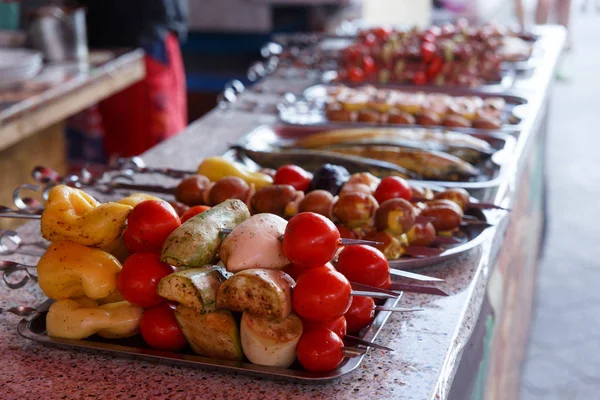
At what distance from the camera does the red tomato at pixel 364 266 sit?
1025 millimetres

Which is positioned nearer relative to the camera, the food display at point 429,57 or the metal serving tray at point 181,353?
the metal serving tray at point 181,353

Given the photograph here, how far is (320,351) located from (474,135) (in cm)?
120

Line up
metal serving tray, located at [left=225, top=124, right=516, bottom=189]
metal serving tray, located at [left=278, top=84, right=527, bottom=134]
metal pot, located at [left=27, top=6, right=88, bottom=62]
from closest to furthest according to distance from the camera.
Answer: metal serving tray, located at [left=225, top=124, right=516, bottom=189], metal serving tray, located at [left=278, top=84, right=527, bottom=134], metal pot, located at [left=27, top=6, right=88, bottom=62]

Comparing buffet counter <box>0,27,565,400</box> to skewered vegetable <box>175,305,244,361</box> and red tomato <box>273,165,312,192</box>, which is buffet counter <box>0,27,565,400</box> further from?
red tomato <box>273,165,312,192</box>

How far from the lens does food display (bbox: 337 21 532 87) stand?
105 inches

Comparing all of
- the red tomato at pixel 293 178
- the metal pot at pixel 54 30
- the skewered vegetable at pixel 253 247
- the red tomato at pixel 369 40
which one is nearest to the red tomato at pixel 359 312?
the skewered vegetable at pixel 253 247

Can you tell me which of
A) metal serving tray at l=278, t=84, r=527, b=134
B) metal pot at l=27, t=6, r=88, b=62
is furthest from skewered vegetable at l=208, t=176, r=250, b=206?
metal pot at l=27, t=6, r=88, b=62

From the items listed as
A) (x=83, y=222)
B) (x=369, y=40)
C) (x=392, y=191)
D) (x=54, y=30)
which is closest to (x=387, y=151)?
(x=392, y=191)

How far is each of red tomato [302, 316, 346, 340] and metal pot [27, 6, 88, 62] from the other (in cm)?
258

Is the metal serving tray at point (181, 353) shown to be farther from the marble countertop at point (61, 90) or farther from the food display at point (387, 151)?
the marble countertop at point (61, 90)

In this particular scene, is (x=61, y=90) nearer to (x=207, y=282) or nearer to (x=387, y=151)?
(x=387, y=151)

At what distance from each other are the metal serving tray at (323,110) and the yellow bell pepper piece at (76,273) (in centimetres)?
114

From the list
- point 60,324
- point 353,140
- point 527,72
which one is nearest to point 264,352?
point 60,324

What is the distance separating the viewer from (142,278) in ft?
3.21
